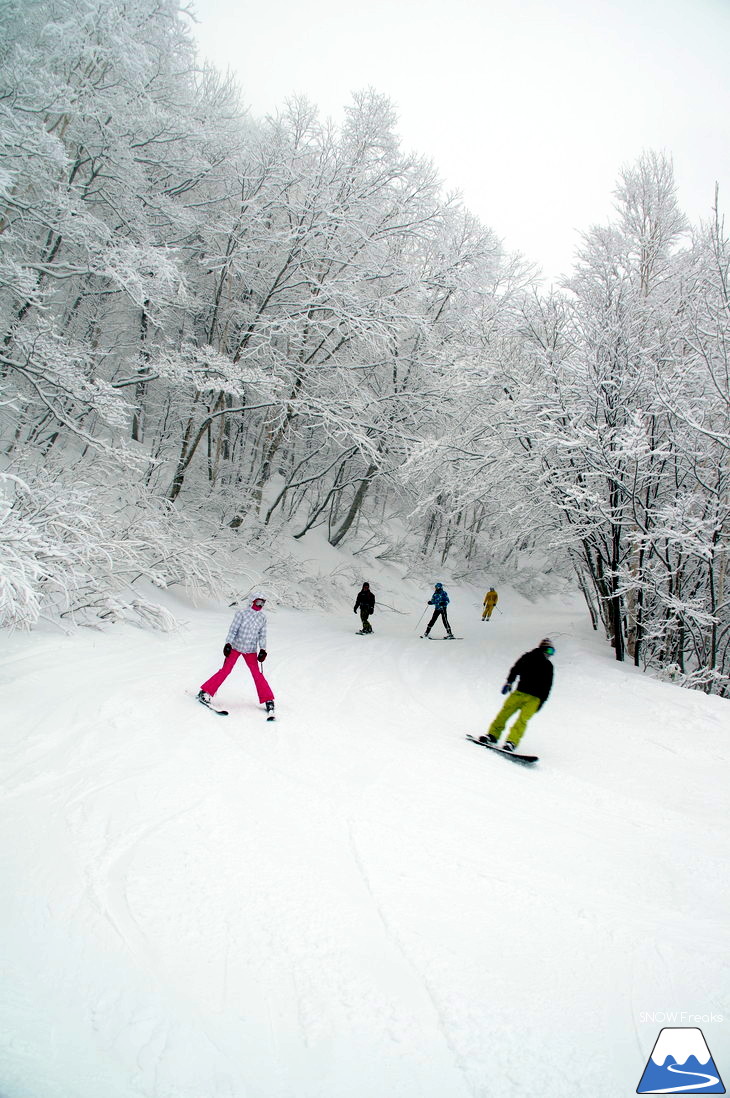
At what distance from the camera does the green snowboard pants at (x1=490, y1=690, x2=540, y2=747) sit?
5.68m

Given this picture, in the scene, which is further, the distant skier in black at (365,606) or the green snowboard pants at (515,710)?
the distant skier in black at (365,606)

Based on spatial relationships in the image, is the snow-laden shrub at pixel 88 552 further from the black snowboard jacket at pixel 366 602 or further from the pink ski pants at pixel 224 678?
the black snowboard jacket at pixel 366 602

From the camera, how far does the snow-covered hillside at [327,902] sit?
2.08 m

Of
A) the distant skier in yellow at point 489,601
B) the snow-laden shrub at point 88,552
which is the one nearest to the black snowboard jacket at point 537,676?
the snow-laden shrub at point 88,552

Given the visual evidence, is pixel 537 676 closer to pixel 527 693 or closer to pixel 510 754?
pixel 527 693

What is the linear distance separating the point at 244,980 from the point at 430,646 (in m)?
10.4

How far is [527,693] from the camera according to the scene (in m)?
5.79

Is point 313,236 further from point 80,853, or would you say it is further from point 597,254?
point 80,853

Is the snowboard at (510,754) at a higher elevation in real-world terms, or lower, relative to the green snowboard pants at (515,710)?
lower

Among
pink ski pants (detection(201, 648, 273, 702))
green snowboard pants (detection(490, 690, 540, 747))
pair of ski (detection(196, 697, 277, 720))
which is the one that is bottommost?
pair of ski (detection(196, 697, 277, 720))

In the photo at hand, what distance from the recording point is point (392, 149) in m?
13.6

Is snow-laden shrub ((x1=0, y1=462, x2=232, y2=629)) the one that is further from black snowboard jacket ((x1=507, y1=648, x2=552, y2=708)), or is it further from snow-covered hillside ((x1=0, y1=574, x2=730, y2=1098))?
black snowboard jacket ((x1=507, y1=648, x2=552, y2=708))

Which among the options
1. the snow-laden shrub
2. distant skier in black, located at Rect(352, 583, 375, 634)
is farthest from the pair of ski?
distant skier in black, located at Rect(352, 583, 375, 634)

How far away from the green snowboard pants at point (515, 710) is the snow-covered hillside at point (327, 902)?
16.0 inches
